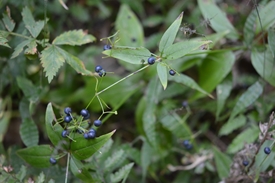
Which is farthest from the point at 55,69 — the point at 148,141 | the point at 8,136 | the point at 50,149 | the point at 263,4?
the point at 8,136

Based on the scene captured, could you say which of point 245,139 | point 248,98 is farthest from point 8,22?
point 245,139

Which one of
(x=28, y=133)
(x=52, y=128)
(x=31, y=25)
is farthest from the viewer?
(x=28, y=133)

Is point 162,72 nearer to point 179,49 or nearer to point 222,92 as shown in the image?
point 179,49

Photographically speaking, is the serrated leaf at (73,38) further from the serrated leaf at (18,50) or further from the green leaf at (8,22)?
the green leaf at (8,22)

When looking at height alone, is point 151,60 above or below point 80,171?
above

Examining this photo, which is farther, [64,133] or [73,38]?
[73,38]

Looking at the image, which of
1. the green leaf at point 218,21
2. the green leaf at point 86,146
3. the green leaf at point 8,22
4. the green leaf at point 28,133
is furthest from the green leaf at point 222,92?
the green leaf at point 8,22

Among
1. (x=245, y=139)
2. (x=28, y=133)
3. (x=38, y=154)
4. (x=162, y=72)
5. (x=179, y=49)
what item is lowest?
(x=28, y=133)
